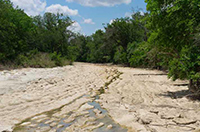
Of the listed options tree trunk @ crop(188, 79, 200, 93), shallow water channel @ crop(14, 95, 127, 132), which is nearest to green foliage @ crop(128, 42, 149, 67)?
tree trunk @ crop(188, 79, 200, 93)

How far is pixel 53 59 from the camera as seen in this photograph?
24016 millimetres

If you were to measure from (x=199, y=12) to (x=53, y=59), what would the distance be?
20029mm

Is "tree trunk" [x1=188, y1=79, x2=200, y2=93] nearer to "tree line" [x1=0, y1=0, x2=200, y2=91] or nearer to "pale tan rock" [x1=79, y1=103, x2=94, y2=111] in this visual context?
"tree line" [x1=0, y1=0, x2=200, y2=91]

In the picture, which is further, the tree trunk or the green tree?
the tree trunk

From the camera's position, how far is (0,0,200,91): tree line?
634cm

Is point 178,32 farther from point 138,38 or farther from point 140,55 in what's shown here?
point 138,38

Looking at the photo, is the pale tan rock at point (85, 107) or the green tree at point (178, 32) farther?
the green tree at point (178, 32)

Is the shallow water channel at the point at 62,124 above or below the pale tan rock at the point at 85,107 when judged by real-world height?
below

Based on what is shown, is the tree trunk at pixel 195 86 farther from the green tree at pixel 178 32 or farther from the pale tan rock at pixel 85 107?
the pale tan rock at pixel 85 107

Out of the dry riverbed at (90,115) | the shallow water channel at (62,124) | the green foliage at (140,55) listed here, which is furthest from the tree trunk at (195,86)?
the shallow water channel at (62,124)

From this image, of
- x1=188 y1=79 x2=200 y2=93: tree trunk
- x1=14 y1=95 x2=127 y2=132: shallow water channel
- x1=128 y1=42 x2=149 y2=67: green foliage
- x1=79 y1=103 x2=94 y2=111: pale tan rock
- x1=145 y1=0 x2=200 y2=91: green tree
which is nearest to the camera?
x1=14 y1=95 x2=127 y2=132: shallow water channel

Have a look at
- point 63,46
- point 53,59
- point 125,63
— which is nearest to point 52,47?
point 63,46

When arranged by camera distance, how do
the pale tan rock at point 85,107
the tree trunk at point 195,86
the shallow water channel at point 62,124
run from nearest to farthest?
the shallow water channel at point 62,124 < the pale tan rock at point 85,107 < the tree trunk at point 195,86

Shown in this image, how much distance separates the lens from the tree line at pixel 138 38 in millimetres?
6336
